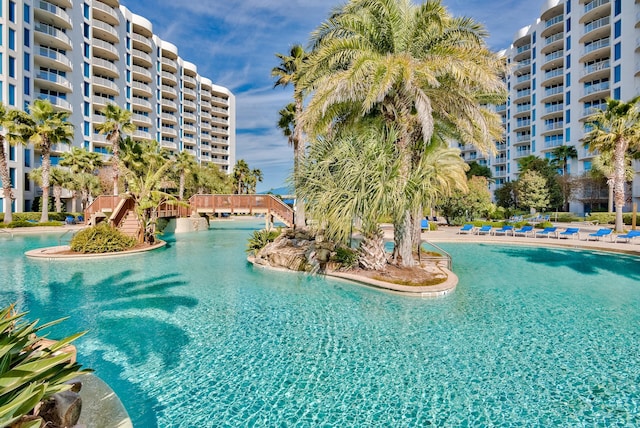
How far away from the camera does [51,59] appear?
Result: 39.0 meters

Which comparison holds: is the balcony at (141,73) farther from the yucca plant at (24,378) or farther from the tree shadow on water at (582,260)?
the yucca plant at (24,378)

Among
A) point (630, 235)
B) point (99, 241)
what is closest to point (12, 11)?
point (99, 241)

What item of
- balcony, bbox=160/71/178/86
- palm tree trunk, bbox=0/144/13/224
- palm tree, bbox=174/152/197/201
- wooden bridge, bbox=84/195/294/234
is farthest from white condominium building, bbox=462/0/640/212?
balcony, bbox=160/71/178/86

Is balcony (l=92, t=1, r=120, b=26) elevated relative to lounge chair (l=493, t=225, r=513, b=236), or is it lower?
elevated

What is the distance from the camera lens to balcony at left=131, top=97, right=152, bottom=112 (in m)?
54.8

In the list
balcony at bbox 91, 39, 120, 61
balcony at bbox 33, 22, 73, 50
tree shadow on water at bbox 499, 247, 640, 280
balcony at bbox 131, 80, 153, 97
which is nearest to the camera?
tree shadow on water at bbox 499, 247, 640, 280

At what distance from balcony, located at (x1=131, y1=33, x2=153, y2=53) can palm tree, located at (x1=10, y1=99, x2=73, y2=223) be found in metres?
30.7

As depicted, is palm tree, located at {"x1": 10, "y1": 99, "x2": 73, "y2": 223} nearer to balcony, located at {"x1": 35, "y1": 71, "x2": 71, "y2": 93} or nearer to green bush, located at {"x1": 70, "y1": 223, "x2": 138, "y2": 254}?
balcony, located at {"x1": 35, "y1": 71, "x2": 71, "y2": 93}

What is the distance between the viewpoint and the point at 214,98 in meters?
81.7

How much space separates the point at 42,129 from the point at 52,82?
14.5 m

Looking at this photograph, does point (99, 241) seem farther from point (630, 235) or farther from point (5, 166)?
point (630, 235)

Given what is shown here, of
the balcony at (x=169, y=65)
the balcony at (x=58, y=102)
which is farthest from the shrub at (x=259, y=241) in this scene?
the balcony at (x=169, y=65)

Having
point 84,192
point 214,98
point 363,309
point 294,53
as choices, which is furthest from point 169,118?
point 363,309

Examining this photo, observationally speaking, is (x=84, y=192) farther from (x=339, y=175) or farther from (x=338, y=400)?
(x=338, y=400)
